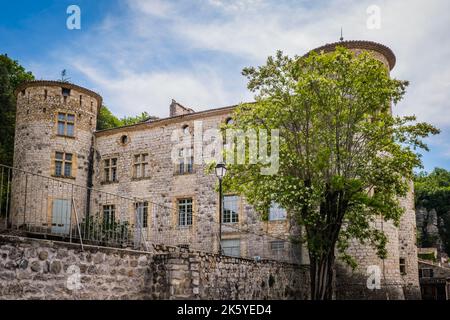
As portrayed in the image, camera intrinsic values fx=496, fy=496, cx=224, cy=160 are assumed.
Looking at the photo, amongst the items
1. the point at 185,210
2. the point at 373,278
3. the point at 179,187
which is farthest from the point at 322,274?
the point at 179,187

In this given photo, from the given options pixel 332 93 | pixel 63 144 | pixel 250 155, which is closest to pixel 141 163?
pixel 63 144

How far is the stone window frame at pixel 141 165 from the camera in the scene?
29938 millimetres

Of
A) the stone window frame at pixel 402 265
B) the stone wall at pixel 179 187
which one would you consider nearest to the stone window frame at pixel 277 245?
the stone wall at pixel 179 187

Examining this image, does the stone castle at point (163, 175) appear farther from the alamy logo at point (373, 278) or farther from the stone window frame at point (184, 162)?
the alamy logo at point (373, 278)

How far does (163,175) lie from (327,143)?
45.7ft

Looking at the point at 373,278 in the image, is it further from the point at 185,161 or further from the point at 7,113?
the point at 7,113

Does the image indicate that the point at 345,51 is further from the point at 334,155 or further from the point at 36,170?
the point at 36,170

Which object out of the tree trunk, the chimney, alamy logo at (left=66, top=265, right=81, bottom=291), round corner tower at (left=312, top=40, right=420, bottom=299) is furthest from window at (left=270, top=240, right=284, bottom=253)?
alamy logo at (left=66, top=265, right=81, bottom=291)

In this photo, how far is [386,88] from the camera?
54.5 feet

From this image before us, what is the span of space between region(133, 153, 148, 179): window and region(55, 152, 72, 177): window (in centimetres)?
390

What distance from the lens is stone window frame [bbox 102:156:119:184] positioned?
101ft

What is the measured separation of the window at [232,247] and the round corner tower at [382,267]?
5.10 meters
